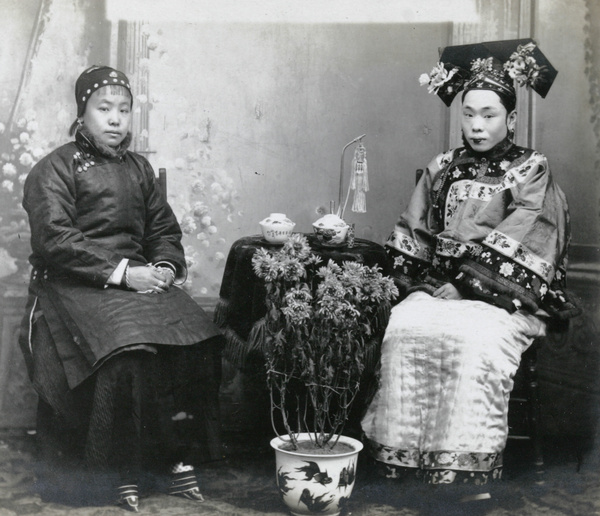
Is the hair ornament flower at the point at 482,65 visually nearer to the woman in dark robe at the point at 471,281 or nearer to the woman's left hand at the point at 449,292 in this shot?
the woman in dark robe at the point at 471,281

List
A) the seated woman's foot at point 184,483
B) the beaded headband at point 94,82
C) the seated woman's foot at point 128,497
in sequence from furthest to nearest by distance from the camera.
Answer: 1. the beaded headband at point 94,82
2. the seated woman's foot at point 184,483
3. the seated woman's foot at point 128,497

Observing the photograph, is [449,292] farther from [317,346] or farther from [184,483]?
[184,483]

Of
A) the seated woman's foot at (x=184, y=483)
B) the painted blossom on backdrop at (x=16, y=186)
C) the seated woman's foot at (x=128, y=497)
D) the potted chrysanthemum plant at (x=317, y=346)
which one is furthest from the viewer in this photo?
the painted blossom on backdrop at (x=16, y=186)

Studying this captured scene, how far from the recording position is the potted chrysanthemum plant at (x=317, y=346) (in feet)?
8.95

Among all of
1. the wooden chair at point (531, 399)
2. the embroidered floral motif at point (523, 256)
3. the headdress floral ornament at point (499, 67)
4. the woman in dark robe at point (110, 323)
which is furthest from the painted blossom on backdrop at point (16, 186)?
the wooden chair at point (531, 399)

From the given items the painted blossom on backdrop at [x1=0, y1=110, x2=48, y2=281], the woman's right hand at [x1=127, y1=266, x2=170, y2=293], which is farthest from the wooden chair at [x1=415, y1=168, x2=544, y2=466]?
the painted blossom on backdrop at [x1=0, y1=110, x2=48, y2=281]

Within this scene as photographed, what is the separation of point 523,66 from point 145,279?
175cm

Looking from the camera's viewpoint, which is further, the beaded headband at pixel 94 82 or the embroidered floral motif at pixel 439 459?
the beaded headband at pixel 94 82

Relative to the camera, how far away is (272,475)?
3.18 m

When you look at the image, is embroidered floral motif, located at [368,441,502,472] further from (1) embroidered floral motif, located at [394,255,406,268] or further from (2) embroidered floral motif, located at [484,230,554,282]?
(1) embroidered floral motif, located at [394,255,406,268]

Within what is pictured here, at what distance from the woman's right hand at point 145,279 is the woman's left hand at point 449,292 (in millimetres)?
1100

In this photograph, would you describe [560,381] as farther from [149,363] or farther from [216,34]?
[216,34]

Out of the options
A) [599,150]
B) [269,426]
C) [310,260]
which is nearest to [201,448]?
[269,426]

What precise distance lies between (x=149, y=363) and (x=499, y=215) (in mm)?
1513
